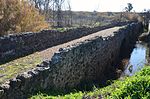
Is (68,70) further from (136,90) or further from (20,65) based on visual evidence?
(136,90)

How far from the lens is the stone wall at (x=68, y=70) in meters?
12.8

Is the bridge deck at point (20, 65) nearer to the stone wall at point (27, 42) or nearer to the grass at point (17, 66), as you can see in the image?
the grass at point (17, 66)

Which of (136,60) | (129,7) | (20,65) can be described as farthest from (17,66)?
(129,7)

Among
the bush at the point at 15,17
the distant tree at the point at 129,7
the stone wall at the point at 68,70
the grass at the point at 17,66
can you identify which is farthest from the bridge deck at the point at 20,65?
the distant tree at the point at 129,7

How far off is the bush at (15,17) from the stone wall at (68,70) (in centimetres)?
854

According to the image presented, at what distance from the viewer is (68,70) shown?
1834 centimetres

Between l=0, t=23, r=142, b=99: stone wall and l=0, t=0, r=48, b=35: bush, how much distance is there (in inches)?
336

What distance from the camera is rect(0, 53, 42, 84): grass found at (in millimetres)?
17763

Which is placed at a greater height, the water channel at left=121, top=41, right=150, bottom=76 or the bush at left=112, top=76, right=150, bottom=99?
the bush at left=112, top=76, right=150, bottom=99

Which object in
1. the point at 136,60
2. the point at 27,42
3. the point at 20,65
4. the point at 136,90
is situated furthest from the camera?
the point at 136,60

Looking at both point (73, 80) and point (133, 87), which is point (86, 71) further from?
point (133, 87)

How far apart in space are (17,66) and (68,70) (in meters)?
3.11

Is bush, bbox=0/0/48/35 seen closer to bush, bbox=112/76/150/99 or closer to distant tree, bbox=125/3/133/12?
bush, bbox=112/76/150/99

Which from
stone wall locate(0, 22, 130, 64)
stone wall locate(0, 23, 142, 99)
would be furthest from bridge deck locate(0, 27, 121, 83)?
stone wall locate(0, 23, 142, 99)
